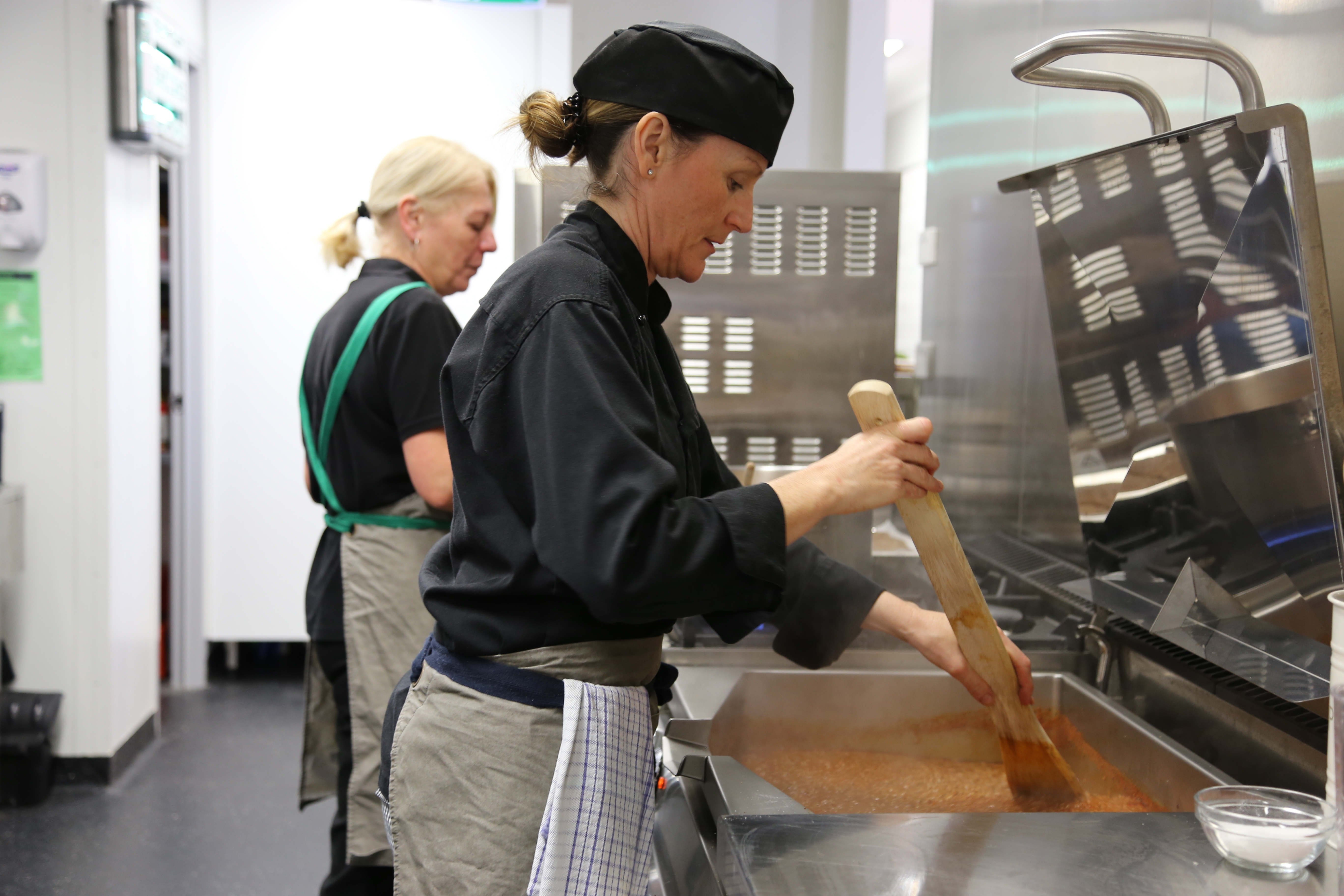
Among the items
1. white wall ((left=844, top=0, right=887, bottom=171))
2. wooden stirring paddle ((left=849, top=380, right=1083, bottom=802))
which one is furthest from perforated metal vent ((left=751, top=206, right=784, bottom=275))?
white wall ((left=844, top=0, right=887, bottom=171))

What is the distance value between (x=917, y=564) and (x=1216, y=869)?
3.73 ft

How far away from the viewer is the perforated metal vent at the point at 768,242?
2.05m

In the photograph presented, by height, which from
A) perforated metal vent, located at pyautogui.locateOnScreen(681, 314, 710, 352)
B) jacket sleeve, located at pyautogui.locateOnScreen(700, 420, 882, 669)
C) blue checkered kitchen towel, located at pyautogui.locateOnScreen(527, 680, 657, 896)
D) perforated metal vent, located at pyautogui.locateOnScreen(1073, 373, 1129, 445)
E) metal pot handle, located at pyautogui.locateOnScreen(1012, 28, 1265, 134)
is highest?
metal pot handle, located at pyautogui.locateOnScreen(1012, 28, 1265, 134)

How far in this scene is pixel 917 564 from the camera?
2.07 meters

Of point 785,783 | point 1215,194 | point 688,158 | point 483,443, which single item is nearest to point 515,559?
point 483,443

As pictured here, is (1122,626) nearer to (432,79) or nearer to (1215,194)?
(1215,194)

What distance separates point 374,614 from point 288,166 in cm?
287

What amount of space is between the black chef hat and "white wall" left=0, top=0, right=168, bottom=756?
9.03ft

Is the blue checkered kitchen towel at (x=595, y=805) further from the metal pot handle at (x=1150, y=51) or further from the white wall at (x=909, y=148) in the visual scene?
the white wall at (x=909, y=148)

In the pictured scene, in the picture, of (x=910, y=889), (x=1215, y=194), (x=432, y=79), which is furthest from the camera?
(x=432, y=79)

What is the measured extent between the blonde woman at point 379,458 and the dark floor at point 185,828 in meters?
0.89

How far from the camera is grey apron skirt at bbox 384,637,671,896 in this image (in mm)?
1116

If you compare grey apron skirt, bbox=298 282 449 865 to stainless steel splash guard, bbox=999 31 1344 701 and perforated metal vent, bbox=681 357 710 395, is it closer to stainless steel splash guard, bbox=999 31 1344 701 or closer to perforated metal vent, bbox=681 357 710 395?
perforated metal vent, bbox=681 357 710 395

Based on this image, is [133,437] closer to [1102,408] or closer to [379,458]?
[379,458]
